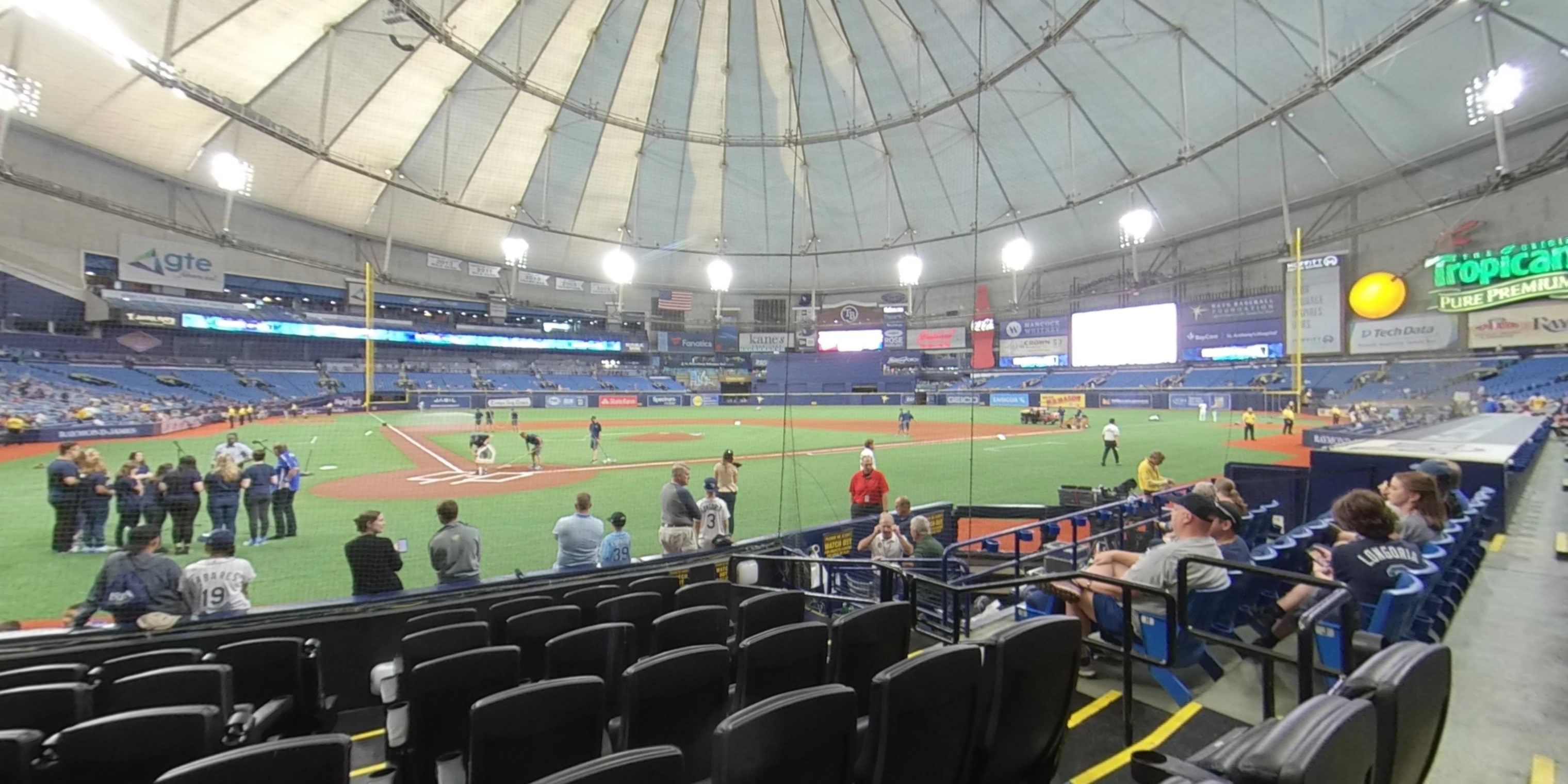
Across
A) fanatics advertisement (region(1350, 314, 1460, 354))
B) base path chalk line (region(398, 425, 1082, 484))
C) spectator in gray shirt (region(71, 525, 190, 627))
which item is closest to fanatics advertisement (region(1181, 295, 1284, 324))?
fanatics advertisement (region(1350, 314, 1460, 354))

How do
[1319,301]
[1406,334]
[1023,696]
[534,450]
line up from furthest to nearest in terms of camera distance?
[1319,301]
[1406,334]
[534,450]
[1023,696]

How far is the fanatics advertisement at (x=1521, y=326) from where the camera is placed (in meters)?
27.1

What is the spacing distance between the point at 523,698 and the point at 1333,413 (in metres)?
33.5

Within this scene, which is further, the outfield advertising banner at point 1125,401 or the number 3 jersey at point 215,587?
the outfield advertising banner at point 1125,401

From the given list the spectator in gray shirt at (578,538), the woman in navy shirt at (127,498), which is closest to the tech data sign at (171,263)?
the woman in navy shirt at (127,498)

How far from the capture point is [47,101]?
83.6ft

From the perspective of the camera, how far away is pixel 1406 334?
33312 mm

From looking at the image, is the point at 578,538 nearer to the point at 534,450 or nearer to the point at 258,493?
the point at 258,493

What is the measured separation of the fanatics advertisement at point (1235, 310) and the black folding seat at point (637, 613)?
49189 millimetres

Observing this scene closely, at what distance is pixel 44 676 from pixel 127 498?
7127 millimetres

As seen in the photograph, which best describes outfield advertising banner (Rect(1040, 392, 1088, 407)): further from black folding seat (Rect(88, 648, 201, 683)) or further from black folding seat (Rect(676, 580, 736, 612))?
black folding seat (Rect(88, 648, 201, 683))

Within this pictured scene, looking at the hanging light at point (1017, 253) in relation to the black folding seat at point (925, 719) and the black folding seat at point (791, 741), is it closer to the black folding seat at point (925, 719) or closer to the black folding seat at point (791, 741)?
the black folding seat at point (925, 719)

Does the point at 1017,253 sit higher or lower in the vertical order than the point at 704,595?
higher

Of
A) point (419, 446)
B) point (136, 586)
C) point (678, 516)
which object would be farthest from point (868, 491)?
point (419, 446)
